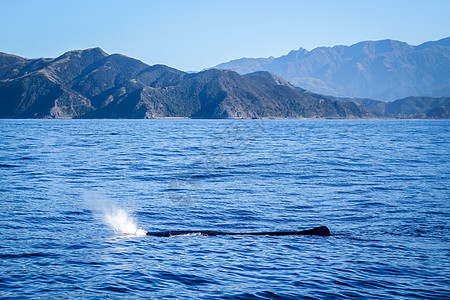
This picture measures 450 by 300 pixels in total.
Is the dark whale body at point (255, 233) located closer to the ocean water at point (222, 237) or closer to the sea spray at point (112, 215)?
the ocean water at point (222, 237)

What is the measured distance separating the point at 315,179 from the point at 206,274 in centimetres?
2385

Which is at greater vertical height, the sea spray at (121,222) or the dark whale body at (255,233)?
the dark whale body at (255,233)

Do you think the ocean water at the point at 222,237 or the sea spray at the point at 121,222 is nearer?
the ocean water at the point at 222,237

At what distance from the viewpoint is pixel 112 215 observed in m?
21.4

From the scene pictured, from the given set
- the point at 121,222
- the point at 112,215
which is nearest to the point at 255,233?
the point at 121,222

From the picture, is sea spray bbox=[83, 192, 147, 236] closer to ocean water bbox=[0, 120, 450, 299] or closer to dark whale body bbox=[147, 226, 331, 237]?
ocean water bbox=[0, 120, 450, 299]

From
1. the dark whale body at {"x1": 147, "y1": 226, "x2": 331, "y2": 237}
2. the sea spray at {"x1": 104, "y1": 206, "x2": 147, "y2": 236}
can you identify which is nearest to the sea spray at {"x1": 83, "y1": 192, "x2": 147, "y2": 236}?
the sea spray at {"x1": 104, "y1": 206, "x2": 147, "y2": 236}

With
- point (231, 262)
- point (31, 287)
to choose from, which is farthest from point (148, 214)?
point (31, 287)

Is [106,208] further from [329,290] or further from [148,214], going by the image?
[329,290]

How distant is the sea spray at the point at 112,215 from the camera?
18.4 meters

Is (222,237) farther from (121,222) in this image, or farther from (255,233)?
(121,222)

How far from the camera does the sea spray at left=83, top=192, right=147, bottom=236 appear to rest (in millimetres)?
18406

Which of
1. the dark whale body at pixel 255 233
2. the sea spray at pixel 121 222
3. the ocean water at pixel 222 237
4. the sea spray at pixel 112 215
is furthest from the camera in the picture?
the sea spray at pixel 112 215

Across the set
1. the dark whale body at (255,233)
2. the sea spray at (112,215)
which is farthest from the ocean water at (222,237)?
the dark whale body at (255,233)
